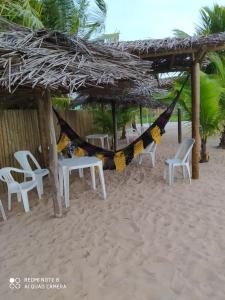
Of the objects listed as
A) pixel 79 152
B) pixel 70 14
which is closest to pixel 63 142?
pixel 79 152

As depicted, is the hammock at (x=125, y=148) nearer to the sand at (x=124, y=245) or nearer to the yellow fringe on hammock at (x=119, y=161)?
the yellow fringe on hammock at (x=119, y=161)

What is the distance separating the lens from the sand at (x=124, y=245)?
189cm

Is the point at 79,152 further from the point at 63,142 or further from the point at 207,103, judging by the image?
A: the point at 207,103

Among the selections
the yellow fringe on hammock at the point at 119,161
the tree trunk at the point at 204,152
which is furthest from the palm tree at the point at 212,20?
the yellow fringe on hammock at the point at 119,161

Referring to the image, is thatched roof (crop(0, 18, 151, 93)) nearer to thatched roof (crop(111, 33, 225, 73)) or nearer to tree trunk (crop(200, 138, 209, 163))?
thatched roof (crop(111, 33, 225, 73))

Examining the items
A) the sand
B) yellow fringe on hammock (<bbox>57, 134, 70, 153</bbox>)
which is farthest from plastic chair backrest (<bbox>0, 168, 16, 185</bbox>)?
yellow fringe on hammock (<bbox>57, 134, 70, 153</bbox>)

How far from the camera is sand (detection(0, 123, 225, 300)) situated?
1895mm

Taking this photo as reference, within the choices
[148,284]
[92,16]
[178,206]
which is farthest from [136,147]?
[92,16]

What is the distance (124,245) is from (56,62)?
6.53ft

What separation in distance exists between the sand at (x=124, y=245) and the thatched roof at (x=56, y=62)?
1.55m

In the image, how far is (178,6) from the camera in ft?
30.5

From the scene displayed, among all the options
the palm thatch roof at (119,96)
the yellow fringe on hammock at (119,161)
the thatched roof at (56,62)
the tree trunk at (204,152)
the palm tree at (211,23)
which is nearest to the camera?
the thatched roof at (56,62)

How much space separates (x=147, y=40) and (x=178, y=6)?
6657 mm

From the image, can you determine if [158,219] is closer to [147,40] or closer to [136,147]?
[136,147]
